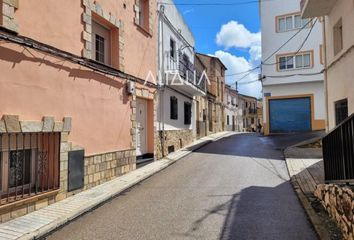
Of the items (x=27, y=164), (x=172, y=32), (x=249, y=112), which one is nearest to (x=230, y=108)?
(x=249, y=112)

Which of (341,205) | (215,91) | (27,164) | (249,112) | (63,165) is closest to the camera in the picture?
(341,205)

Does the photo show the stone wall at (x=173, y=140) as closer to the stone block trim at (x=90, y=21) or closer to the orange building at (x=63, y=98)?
the orange building at (x=63, y=98)

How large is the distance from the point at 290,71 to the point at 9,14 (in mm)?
21272

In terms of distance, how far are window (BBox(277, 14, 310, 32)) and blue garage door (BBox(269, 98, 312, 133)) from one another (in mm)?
5344

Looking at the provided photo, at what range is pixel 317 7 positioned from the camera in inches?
391

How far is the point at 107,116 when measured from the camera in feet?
29.6

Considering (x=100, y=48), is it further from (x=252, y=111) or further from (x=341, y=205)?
(x=252, y=111)

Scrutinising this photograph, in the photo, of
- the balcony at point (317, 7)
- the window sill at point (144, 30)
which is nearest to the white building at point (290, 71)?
the balcony at point (317, 7)

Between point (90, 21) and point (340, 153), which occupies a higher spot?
point (90, 21)

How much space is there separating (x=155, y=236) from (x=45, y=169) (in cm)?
327

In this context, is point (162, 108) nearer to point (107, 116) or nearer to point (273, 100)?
point (107, 116)

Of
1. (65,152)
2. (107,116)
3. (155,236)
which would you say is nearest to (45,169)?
(65,152)

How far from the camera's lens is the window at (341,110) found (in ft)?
30.3

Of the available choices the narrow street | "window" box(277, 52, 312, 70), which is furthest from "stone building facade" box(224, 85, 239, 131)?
the narrow street
